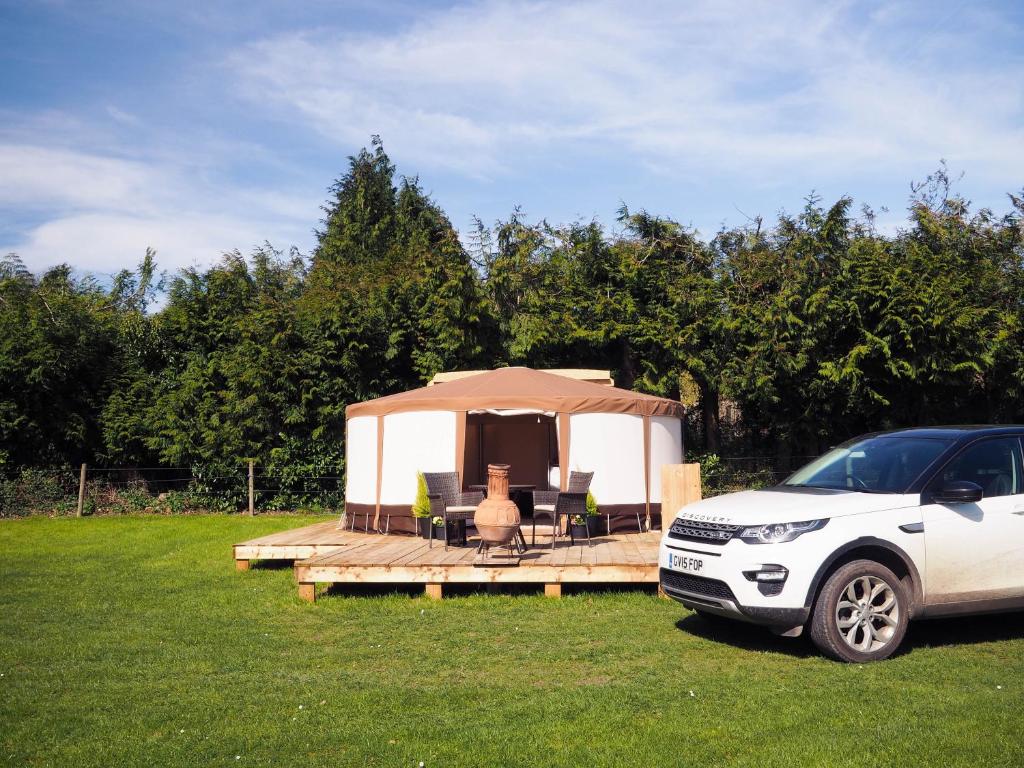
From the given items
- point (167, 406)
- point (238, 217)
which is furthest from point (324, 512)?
point (238, 217)

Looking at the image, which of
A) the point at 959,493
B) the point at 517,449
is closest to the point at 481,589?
the point at 959,493

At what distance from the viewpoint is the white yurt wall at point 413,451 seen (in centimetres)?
1183

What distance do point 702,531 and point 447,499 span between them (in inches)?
193

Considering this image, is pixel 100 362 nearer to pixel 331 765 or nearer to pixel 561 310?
pixel 561 310

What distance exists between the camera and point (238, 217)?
2317cm

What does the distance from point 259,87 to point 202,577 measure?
7667 mm

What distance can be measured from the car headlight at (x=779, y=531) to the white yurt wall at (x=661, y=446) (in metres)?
6.47

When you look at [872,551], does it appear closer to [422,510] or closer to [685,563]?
[685,563]

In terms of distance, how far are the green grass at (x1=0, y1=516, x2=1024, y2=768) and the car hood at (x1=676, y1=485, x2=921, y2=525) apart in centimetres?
90

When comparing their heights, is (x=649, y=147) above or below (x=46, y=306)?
above

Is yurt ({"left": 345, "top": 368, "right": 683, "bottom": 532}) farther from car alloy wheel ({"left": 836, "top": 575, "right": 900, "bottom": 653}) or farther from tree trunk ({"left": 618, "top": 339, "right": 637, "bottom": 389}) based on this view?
car alloy wheel ({"left": 836, "top": 575, "right": 900, "bottom": 653})

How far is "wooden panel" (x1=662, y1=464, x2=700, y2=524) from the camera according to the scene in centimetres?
816

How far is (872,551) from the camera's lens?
18.6 feet

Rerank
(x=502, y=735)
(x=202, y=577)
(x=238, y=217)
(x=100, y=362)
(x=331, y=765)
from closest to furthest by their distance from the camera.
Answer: (x=331, y=765)
(x=502, y=735)
(x=202, y=577)
(x=100, y=362)
(x=238, y=217)
